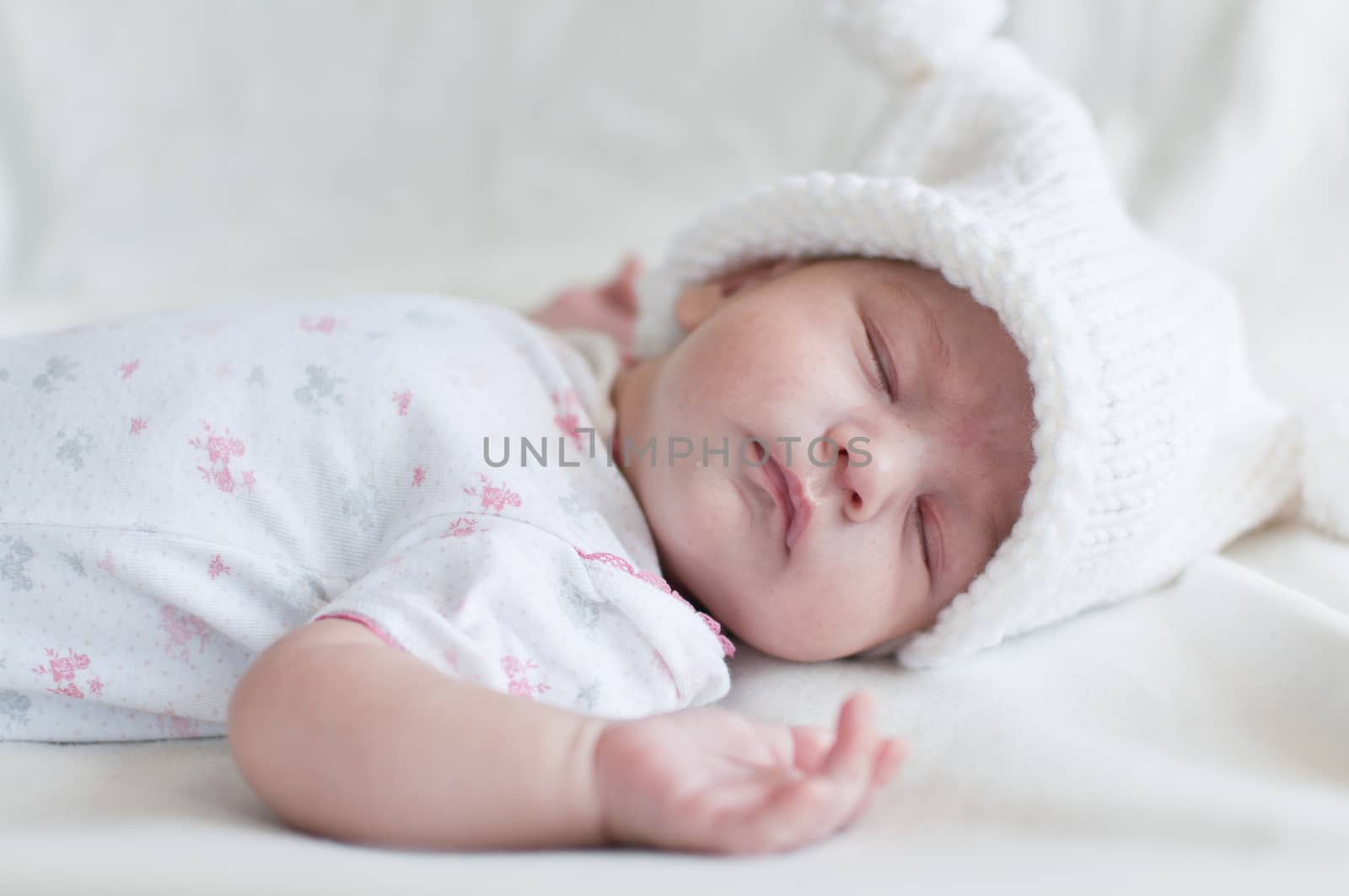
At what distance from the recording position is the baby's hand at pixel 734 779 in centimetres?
85

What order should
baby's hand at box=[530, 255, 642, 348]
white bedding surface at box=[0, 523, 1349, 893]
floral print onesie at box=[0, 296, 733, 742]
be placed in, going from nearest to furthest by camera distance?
white bedding surface at box=[0, 523, 1349, 893] < floral print onesie at box=[0, 296, 733, 742] < baby's hand at box=[530, 255, 642, 348]

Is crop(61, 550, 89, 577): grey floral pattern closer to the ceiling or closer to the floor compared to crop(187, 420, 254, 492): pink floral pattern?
closer to the floor

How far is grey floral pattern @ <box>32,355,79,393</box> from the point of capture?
1.22 m

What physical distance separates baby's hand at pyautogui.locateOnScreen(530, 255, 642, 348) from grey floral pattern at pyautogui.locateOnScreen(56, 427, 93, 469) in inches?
36.1

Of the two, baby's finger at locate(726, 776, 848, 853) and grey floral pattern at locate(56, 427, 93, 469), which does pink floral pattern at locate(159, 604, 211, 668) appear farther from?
baby's finger at locate(726, 776, 848, 853)

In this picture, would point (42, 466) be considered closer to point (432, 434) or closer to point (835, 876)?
point (432, 434)

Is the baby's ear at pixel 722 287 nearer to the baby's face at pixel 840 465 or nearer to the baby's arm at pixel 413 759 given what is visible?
the baby's face at pixel 840 465

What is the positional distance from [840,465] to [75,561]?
74cm

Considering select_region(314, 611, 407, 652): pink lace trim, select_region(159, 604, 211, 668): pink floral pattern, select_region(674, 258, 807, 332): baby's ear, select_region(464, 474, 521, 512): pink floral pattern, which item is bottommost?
select_region(159, 604, 211, 668): pink floral pattern

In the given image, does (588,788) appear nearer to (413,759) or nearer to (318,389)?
(413,759)

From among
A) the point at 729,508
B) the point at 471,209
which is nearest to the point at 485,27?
the point at 471,209

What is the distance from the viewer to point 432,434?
1209 millimetres

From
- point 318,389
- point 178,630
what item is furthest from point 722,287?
point 178,630

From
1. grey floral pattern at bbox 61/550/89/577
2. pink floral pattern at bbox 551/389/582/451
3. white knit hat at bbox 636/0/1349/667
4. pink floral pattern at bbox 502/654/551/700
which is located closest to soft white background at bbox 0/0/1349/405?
white knit hat at bbox 636/0/1349/667
